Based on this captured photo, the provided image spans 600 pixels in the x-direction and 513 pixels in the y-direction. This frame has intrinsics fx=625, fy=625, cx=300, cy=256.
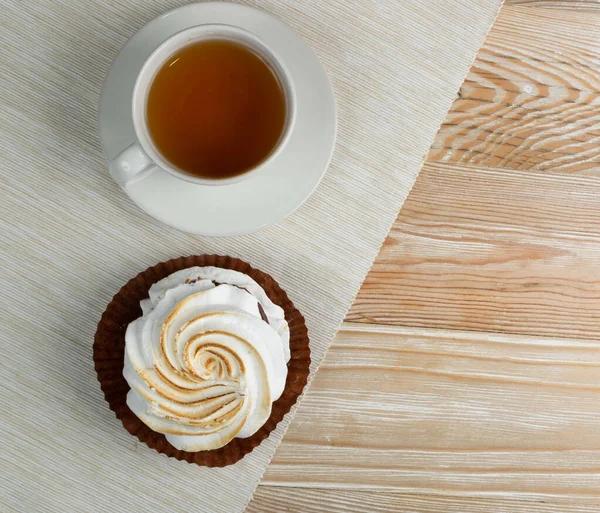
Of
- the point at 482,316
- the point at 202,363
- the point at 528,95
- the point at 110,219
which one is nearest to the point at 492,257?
the point at 482,316

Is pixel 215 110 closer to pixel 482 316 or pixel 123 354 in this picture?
pixel 123 354

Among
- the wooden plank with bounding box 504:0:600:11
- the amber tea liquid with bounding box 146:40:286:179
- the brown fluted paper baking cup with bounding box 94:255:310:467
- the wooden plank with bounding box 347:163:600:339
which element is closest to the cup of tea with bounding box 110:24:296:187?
the amber tea liquid with bounding box 146:40:286:179

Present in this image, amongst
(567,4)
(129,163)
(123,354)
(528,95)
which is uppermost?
(567,4)

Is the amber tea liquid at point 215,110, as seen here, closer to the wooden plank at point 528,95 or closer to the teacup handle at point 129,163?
the teacup handle at point 129,163

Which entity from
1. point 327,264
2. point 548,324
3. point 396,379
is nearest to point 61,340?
point 327,264

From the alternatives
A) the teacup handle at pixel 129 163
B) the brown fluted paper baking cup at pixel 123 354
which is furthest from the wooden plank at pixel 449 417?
the teacup handle at pixel 129 163

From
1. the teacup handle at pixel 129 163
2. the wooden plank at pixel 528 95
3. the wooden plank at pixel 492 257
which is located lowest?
the teacup handle at pixel 129 163
